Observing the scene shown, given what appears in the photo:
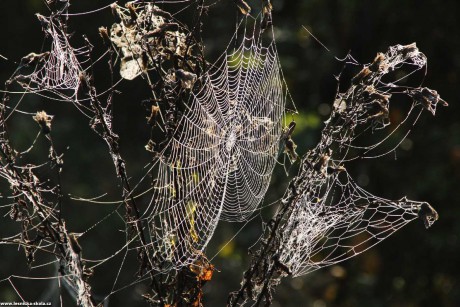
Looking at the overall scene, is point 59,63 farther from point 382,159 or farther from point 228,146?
point 382,159

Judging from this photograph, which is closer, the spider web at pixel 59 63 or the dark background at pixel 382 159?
the spider web at pixel 59 63

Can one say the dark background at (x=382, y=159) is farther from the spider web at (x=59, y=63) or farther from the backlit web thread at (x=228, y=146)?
the spider web at (x=59, y=63)

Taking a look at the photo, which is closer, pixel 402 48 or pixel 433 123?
pixel 402 48

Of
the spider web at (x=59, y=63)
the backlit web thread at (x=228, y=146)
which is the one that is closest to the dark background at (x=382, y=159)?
the backlit web thread at (x=228, y=146)

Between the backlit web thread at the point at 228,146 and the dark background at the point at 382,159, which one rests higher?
the backlit web thread at the point at 228,146

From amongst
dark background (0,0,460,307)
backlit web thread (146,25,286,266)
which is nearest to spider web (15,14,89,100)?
backlit web thread (146,25,286,266)

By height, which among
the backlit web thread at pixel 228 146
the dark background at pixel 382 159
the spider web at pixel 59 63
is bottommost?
the dark background at pixel 382 159

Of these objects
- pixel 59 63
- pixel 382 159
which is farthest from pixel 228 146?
pixel 382 159

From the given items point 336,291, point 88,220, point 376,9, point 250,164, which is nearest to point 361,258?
point 336,291

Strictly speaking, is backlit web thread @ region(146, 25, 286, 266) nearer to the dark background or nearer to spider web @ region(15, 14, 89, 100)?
spider web @ region(15, 14, 89, 100)

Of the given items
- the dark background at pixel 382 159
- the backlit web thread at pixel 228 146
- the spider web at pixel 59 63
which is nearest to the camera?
the spider web at pixel 59 63

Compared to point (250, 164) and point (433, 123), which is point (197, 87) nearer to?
point (250, 164)
